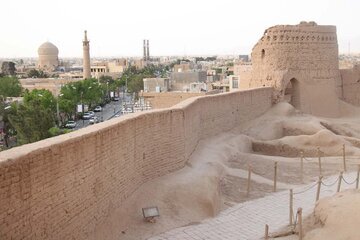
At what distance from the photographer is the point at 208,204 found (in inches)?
419

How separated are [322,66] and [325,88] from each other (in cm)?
108

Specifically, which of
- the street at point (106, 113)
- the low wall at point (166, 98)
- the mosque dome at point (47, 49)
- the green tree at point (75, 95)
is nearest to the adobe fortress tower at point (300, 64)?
the low wall at point (166, 98)

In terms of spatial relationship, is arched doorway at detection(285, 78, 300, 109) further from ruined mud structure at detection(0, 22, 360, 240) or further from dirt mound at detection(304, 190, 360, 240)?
dirt mound at detection(304, 190, 360, 240)

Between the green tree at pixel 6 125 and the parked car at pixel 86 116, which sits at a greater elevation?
the green tree at pixel 6 125

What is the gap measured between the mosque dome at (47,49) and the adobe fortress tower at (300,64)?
77.9m

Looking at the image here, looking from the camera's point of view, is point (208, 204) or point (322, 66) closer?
point (208, 204)

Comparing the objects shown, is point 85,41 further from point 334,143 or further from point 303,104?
point 334,143

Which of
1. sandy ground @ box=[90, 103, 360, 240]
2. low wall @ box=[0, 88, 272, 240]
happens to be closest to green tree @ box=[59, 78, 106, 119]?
sandy ground @ box=[90, 103, 360, 240]

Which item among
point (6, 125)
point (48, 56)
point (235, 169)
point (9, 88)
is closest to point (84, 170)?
point (235, 169)

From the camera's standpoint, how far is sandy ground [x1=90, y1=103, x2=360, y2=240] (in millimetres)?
9289

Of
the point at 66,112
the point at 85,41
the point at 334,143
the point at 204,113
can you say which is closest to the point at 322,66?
the point at 334,143

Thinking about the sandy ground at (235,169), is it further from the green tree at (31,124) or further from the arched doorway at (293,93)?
the green tree at (31,124)

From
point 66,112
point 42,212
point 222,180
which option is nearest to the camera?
point 42,212

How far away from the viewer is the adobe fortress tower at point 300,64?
71.6 ft
